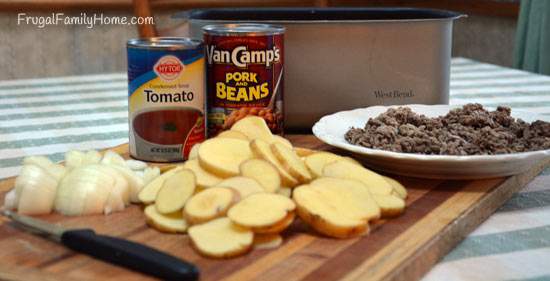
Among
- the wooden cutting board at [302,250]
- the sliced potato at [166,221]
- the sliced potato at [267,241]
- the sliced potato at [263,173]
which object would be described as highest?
the sliced potato at [263,173]

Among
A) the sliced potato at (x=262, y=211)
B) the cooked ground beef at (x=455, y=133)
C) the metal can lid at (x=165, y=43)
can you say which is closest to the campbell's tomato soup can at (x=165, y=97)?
the metal can lid at (x=165, y=43)

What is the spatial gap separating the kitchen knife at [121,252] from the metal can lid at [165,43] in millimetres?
313

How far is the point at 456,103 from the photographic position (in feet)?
5.15

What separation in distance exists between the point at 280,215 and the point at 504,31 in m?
3.13

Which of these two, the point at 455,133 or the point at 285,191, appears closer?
the point at 285,191

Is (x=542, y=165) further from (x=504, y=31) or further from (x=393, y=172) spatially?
(x=504, y=31)

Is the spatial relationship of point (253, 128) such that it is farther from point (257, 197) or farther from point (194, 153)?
point (257, 197)

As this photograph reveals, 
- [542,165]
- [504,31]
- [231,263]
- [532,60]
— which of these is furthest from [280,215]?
[504,31]

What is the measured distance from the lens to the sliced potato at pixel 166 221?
0.77m

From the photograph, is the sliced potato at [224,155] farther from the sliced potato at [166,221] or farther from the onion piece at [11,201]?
the onion piece at [11,201]

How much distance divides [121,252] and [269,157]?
229 millimetres

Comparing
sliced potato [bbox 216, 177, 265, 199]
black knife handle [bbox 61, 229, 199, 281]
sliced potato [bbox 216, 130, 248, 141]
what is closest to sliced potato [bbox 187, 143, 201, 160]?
sliced potato [bbox 216, 130, 248, 141]

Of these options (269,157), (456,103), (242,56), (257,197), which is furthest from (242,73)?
(456,103)

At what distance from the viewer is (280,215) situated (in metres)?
0.73
